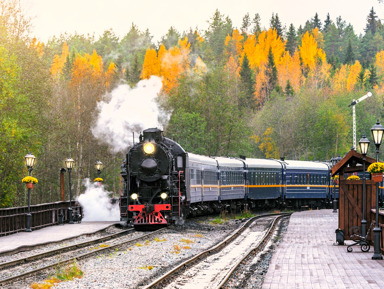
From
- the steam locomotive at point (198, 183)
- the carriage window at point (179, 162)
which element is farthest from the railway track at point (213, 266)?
the carriage window at point (179, 162)

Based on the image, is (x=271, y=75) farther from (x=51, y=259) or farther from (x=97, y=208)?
(x=51, y=259)

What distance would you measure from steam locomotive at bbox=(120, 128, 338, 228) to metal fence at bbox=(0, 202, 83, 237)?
397 cm

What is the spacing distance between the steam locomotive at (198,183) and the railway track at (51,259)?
318cm

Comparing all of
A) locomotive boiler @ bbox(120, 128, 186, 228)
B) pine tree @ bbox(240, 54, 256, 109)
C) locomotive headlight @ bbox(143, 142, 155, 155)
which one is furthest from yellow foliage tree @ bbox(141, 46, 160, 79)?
locomotive headlight @ bbox(143, 142, 155, 155)

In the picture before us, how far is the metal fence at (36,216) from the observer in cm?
2457

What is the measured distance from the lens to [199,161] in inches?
1228

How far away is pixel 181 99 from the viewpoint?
211 feet

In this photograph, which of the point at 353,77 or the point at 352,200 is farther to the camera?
the point at 353,77

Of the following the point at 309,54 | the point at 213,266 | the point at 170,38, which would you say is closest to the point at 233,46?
the point at 170,38

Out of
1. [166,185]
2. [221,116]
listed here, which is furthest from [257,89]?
[166,185]

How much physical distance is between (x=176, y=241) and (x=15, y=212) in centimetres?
749

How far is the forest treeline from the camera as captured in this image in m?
40.9

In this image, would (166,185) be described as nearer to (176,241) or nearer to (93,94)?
(176,241)

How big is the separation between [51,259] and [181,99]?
156ft
